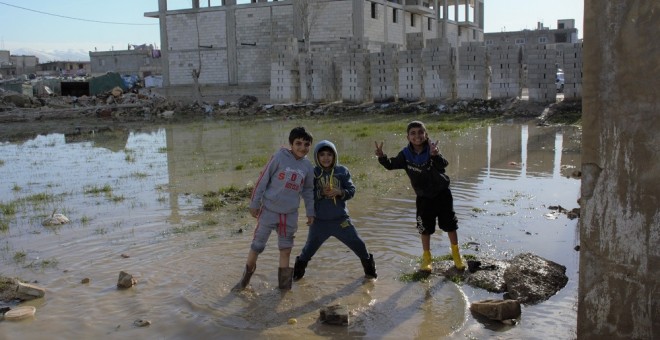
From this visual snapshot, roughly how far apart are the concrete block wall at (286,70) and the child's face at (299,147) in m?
23.0

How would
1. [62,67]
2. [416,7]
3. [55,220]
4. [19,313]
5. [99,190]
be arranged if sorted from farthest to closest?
1. [62,67]
2. [416,7]
3. [99,190]
4. [55,220]
5. [19,313]

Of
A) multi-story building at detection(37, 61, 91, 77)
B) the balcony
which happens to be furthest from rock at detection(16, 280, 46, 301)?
multi-story building at detection(37, 61, 91, 77)

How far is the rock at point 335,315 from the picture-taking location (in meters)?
4.32

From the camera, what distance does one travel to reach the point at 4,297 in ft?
16.4

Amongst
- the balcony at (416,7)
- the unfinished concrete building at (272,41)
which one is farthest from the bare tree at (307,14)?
the balcony at (416,7)

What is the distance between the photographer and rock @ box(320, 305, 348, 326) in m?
4.32

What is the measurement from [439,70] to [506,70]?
263cm

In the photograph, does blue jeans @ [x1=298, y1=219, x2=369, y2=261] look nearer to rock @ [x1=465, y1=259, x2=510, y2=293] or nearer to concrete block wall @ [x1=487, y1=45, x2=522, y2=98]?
rock @ [x1=465, y1=259, x2=510, y2=293]

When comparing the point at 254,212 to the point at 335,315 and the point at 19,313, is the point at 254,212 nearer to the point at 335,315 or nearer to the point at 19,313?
the point at 335,315

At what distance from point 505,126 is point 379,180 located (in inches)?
362

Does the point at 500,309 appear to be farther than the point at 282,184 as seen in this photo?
No

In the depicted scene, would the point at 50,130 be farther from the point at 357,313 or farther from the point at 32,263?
the point at 357,313

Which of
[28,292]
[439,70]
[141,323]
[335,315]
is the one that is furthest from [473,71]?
[141,323]

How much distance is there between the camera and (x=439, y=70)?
23.3 meters
